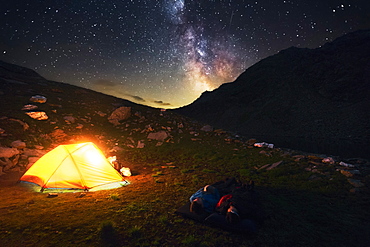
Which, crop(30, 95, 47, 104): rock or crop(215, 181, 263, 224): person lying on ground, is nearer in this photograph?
crop(215, 181, 263, 224): person lying on ground

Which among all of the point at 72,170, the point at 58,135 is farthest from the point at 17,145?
the point at 72,170

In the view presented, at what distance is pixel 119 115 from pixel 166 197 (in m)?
19.0

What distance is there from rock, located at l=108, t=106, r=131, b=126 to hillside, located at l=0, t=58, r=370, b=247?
15.9 ft

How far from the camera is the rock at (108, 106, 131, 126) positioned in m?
22.9

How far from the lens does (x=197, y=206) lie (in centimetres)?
558

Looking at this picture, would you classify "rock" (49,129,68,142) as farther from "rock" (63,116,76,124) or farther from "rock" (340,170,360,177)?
"rock" (340,170,360,177)

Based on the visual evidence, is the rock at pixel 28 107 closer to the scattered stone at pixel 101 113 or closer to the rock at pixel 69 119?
the rock at pixel 69 119

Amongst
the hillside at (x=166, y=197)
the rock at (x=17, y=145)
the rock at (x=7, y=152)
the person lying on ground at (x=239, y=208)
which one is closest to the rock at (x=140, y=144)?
the hillside at (x=166, y=197)

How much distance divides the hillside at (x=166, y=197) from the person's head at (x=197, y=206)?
321 millimetres

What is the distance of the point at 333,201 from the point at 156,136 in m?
16.0

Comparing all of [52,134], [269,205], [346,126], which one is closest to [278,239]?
[269,205]

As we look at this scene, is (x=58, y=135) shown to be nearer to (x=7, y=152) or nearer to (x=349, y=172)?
(x=7, y=152)

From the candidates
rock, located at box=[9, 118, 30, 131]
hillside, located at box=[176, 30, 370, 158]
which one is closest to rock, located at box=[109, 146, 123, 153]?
rock, located at box=[9, 118, 30, 131]

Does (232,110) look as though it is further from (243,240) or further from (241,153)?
(243,240)
